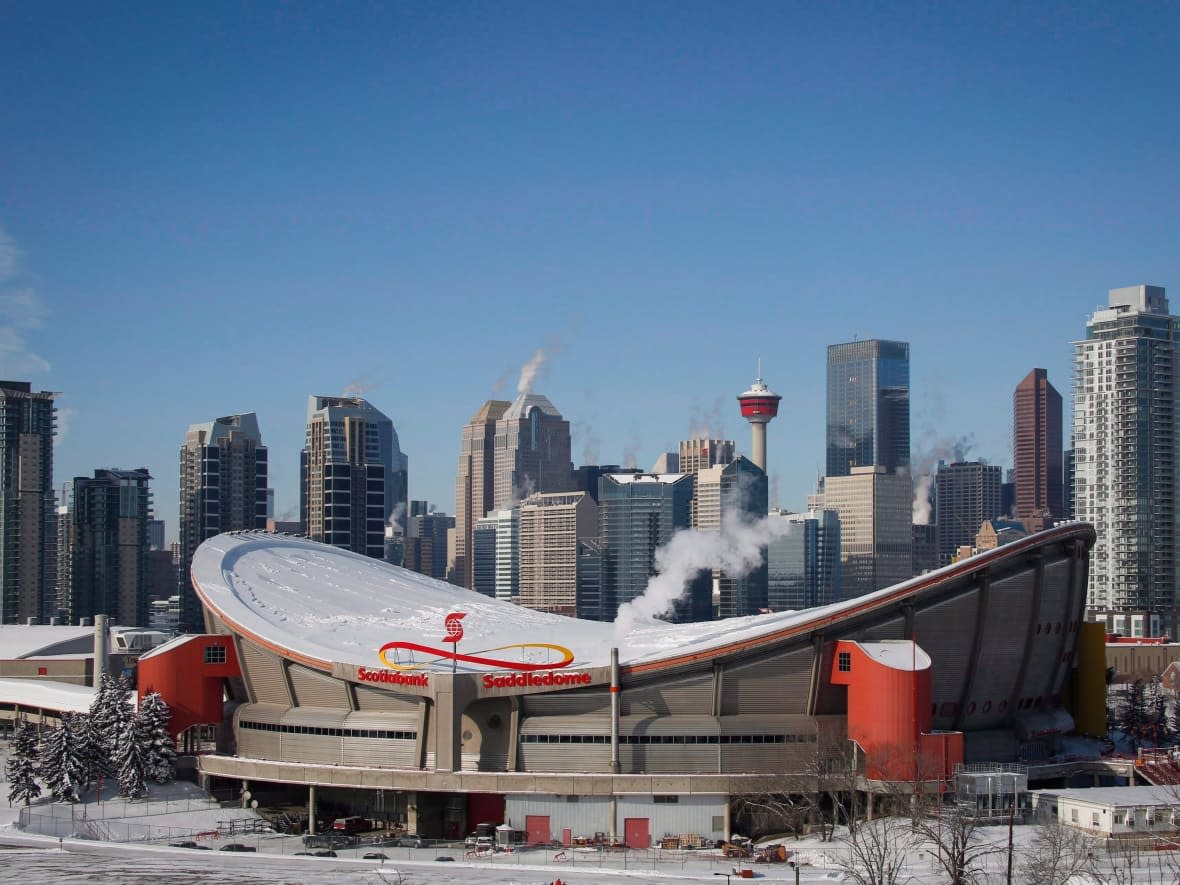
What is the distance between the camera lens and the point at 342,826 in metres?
91.7

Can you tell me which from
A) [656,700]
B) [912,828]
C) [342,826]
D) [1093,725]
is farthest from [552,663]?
[1093,725]

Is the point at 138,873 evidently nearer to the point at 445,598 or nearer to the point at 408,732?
the point at 408,732

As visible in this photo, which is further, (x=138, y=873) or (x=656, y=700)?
(x=656, y=700)

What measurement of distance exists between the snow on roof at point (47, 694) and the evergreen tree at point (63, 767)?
16.7 metres

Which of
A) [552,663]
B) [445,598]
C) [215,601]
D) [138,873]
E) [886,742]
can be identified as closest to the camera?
[138,873]

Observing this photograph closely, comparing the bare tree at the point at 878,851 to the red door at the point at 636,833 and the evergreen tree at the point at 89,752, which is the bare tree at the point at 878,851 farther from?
the evergreen tree at the point at 89,752

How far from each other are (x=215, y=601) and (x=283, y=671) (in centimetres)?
933

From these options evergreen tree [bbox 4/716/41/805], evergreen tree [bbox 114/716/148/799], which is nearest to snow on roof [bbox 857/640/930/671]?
evergreen tree [bbox 114/716/148/799]

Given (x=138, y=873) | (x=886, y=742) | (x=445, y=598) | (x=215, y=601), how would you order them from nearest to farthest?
1. (x=138, y=873)
2. (x=886, y=742)
3. (x=215, y=601)
4. (x=445, y=598)

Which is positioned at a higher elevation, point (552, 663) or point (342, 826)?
point (552, 663)

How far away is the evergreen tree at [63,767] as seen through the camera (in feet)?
319

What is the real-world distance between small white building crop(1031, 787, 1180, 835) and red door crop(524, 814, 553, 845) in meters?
25.7

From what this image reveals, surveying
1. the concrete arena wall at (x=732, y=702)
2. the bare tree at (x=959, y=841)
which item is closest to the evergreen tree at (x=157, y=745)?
the concrete arena wall at (x=732, y=702)

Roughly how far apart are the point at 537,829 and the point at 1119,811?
29050 millimetres
